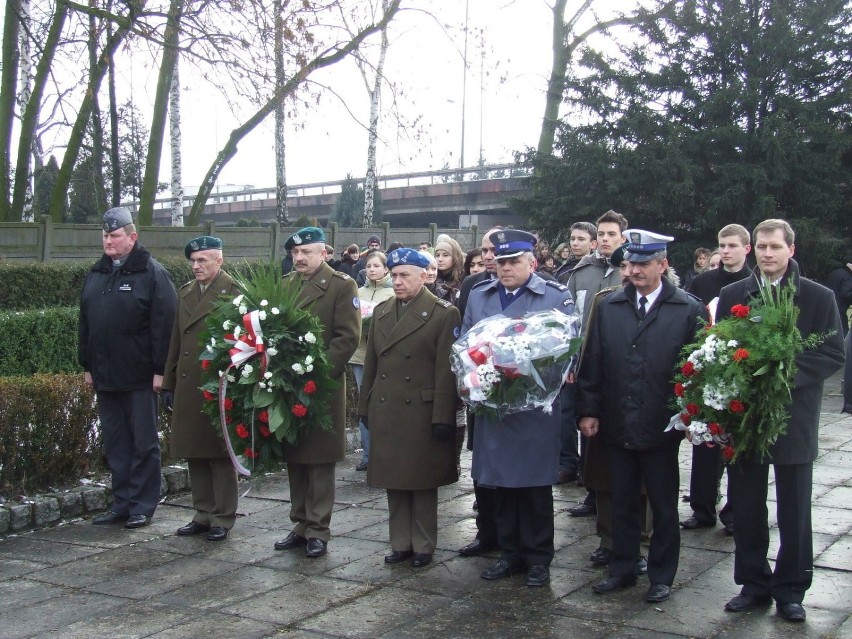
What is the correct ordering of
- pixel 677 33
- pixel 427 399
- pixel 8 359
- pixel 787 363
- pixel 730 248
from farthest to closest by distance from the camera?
pixel 677 33 < pixel 8 359 < pixel 730 248 < pixel 427 399 < pixel 787 363

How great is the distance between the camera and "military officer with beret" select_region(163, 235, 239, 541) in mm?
7020

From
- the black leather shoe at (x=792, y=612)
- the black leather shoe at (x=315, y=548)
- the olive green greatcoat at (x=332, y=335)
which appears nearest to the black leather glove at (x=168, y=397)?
the olive green greatcoat at (x=332, y=335)

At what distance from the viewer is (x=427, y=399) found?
249 inches

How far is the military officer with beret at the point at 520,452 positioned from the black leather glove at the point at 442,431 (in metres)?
0.18

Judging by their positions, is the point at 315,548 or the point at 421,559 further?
the point at 315,548

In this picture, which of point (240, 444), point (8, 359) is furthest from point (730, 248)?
point (8, 359)

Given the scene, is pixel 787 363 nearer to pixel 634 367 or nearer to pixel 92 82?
pixel 634 367

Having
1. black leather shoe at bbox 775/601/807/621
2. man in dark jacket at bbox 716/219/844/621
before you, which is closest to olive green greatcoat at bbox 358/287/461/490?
man in dark jacket at bbox 716/219/844/621

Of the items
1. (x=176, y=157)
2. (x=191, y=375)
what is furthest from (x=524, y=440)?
(x=176, y=157)

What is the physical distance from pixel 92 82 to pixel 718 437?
958cm

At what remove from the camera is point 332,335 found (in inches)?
270

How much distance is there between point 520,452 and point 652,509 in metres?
0.79

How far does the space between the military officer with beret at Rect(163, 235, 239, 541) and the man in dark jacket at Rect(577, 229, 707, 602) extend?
8.53 ft

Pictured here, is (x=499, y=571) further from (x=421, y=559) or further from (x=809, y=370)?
(x=809, y=370)
